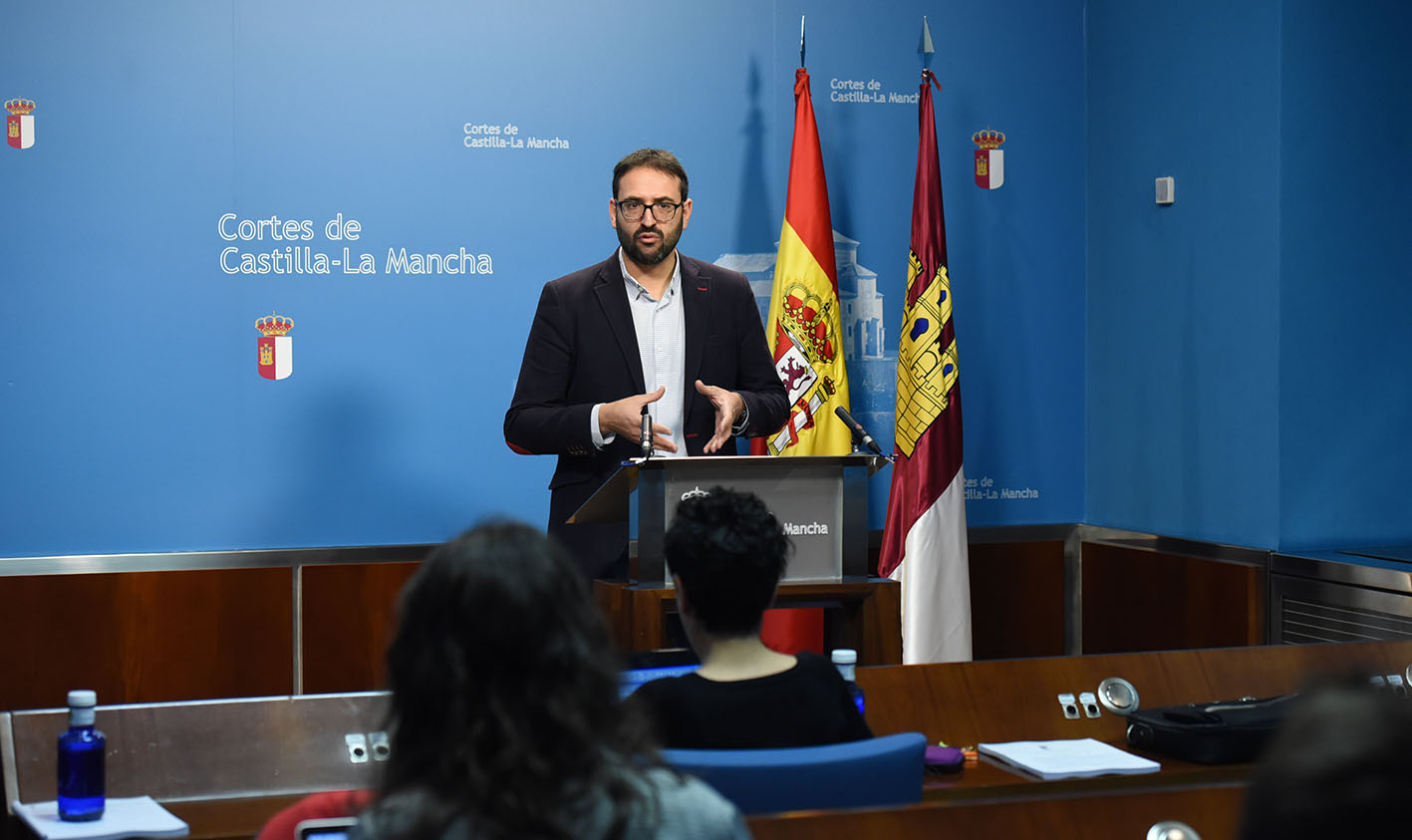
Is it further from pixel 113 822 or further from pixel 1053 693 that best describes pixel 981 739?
pixel 113 822

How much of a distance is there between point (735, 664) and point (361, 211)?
10.0 feet

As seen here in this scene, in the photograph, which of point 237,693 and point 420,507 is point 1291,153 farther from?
point 237,693

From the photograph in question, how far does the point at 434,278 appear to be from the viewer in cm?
465

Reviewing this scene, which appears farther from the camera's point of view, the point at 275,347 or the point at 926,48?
the point at 926,48

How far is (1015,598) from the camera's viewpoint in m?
5.25

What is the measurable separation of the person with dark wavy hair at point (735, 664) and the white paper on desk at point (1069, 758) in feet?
1.61

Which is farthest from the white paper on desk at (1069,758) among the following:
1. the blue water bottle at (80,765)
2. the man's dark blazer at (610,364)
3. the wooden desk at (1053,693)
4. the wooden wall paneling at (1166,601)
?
the wooden wall paneling at (1166,601)

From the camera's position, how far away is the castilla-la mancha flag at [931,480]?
4.76m

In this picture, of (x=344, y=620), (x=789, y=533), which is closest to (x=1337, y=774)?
(x=789, y=533)

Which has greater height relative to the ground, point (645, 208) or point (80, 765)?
point (645, 208)

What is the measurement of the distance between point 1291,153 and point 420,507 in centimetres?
322

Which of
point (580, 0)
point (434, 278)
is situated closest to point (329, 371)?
point (434, 278)

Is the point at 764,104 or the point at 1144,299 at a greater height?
the point at 764,104

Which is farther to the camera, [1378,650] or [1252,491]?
[1252,491]
